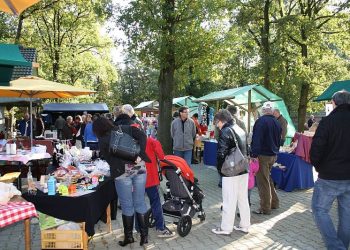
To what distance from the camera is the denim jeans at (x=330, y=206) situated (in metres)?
4.49

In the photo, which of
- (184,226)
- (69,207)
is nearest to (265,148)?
(184,226)

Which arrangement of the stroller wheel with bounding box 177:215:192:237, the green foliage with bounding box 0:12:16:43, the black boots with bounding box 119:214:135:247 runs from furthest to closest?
the green foliage with bounding box 0:12:16:43
the stroller wheel with bounding box 177:215:192:237
the black boots with bounding box 119:214:135:247

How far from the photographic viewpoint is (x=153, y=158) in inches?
215

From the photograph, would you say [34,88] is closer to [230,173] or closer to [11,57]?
[11,57]

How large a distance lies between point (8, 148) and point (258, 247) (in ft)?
16.7

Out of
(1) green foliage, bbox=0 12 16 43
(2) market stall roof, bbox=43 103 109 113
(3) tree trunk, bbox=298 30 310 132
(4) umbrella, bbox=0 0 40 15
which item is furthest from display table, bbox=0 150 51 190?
(2) market stall roof, bbox=43 103 109 113

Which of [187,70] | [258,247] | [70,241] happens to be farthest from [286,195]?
[187,70]

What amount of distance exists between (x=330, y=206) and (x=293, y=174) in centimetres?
430

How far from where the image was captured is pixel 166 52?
1328 centimetres

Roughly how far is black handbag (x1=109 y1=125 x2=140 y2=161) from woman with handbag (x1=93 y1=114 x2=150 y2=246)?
0.05ft

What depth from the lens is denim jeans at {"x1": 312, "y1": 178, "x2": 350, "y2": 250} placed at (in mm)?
4492

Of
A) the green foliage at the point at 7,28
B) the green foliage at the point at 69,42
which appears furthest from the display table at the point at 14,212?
the green foliage at the point at 69,42

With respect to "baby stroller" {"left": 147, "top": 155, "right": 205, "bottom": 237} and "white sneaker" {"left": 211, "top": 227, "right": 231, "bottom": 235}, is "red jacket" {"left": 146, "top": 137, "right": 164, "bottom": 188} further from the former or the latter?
"white sneaker" {"left": 211, "top": 227, "right": 231, "bottom": 235}

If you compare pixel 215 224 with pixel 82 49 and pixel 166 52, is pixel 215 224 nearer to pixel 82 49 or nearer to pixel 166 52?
pixel 166 52
